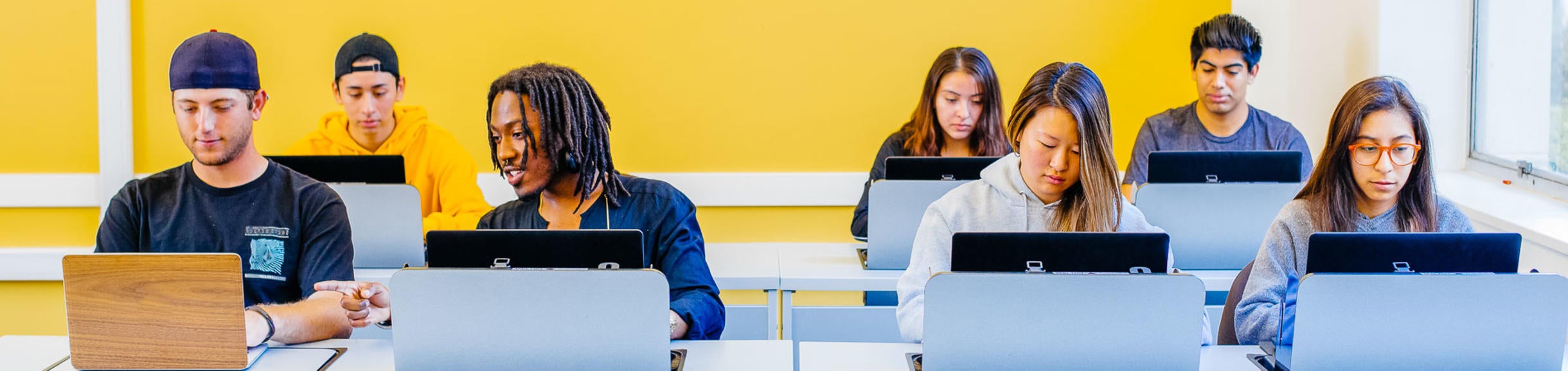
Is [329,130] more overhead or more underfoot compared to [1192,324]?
more overhead

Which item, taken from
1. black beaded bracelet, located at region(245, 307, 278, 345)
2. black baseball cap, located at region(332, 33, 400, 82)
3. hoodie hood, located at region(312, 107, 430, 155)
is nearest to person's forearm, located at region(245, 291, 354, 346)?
black beaded bracelet, located at region(245, 307, 278, 345)

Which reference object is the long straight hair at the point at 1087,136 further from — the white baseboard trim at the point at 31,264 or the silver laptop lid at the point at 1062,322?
the white baseboard trim at the point at 31,264

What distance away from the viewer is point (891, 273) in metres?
2.85

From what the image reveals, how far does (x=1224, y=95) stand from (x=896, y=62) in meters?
1.22

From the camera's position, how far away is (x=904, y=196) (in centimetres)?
276

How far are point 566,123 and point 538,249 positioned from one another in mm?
→ 671

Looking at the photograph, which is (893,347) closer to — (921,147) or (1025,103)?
(1025,103)

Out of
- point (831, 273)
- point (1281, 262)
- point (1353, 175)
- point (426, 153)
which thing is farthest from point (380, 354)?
point (426, 153)

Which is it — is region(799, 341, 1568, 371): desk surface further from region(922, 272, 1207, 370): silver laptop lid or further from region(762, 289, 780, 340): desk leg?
region(762, 289, 780, 340): desk leg

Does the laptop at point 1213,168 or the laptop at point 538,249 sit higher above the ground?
the laptop at point 1213,168

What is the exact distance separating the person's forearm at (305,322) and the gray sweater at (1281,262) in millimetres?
1522

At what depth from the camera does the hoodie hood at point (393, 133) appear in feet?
12.2

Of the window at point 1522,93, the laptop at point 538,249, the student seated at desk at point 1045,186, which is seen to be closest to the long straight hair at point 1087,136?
the student seated at desk at point 1045,186

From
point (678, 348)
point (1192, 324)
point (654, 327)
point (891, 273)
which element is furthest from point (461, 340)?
point (891, 273)
